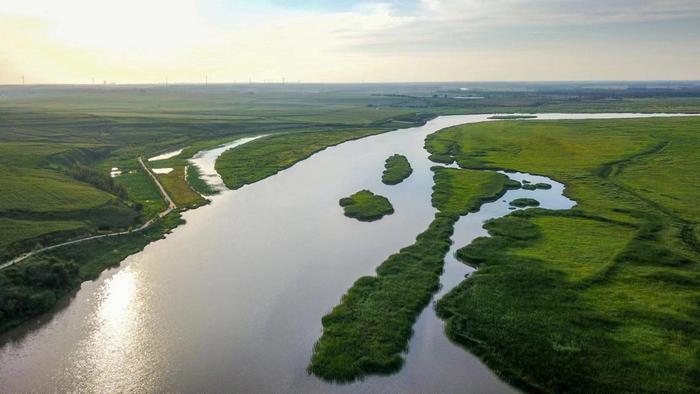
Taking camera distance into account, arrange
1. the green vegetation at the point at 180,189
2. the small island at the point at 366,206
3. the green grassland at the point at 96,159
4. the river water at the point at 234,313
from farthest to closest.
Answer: the green vegetation at the point at 180,189, the small island at the point at 366,206, the green grassland at the point at 96,159, the river water at the point at 234,313

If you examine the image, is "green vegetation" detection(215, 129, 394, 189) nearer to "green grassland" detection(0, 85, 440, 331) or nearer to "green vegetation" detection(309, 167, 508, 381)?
"green grassland" detection(0, 85, 440, 331)

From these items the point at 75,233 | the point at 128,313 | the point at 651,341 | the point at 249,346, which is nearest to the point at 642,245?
the point at 651,341

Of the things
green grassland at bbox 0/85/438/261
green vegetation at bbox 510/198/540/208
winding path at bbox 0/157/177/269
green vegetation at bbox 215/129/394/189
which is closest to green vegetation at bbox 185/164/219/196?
green grassland at bbox 0/85/438/261

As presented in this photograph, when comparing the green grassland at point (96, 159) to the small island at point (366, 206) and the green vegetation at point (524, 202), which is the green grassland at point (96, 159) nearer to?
the small island at point (366, 206)

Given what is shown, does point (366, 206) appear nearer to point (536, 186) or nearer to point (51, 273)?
point (536, 186)

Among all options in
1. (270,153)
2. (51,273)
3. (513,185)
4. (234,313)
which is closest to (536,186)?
(513,185)

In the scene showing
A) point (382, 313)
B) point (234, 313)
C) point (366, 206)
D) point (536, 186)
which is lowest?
point (234, 313)

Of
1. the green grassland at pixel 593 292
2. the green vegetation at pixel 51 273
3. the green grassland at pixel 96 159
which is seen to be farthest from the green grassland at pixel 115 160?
the green grassland at pixel 593 292
